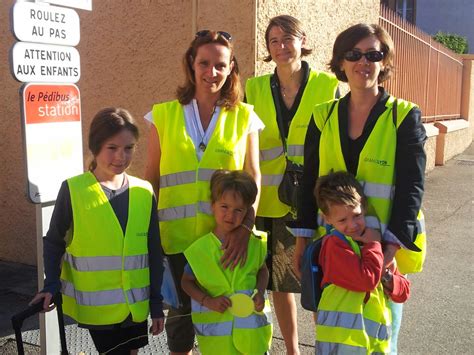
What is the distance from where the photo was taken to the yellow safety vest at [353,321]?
235cm

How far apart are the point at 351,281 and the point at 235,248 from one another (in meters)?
0.59

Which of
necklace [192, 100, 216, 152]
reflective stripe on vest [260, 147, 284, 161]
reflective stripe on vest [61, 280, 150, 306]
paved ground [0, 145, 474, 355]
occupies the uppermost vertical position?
necklace [192, 100, 216, 152]

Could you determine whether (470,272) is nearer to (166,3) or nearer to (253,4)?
(253,4)

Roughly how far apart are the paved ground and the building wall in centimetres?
2851

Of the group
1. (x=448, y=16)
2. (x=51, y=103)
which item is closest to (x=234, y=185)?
(x=51, y=103)

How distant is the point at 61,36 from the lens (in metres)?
2.95

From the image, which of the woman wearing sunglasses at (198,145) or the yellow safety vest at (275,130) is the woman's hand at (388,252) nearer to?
the woman wearing sunglasses at (198,145)

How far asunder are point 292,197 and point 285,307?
75 cm

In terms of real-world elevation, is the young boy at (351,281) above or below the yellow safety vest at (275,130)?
below

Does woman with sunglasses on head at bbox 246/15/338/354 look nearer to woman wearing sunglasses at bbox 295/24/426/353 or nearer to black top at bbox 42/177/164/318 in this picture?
woman wearing sunglasses at bbox 295/24/426/353

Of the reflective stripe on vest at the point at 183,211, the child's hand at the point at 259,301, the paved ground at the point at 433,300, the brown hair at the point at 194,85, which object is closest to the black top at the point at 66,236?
the reflective stripe on vest at the point at 183,211

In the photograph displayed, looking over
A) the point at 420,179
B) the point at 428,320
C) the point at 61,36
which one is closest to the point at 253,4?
the point at 61,36

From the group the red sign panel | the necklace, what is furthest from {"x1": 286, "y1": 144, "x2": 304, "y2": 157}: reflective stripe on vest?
the red sign panel

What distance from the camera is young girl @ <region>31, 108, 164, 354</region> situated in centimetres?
253
